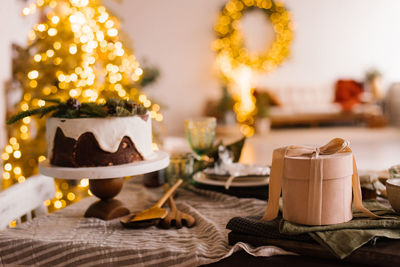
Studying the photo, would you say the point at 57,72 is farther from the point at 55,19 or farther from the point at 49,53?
the point at 55,19

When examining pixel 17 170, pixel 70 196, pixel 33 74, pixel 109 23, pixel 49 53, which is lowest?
pixel 70 196

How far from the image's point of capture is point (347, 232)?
675mm

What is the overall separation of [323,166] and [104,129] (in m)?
0.52

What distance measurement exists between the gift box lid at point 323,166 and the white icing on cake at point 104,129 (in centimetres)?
43

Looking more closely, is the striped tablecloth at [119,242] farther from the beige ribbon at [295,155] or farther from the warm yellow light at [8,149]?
the warm yellow light at [8,149]

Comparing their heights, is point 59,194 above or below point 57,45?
below

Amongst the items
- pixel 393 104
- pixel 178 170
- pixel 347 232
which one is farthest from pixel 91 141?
pixel 393 104

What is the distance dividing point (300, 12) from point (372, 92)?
1.95 meters

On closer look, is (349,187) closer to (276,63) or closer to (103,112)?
(103,112)

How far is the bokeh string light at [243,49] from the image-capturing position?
6926mm

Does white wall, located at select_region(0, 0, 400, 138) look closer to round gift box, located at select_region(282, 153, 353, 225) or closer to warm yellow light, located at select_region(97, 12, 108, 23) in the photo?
warm yellow light, located at select_region(97, 12, 108, 23)

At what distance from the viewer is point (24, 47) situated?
287cm

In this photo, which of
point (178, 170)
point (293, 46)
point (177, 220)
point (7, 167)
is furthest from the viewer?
point (293, 46)

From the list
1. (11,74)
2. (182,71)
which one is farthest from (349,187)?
(182,71)
